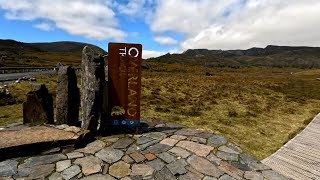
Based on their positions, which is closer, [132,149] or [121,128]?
[132,149]

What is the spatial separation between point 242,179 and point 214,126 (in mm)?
5019

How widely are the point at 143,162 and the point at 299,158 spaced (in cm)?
475

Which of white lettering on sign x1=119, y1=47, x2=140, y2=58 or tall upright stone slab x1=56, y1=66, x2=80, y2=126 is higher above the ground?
white lettering on sign x1=119, y1=47, x2=140, y2=58

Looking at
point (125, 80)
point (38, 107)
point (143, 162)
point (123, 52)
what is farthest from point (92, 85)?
point (143, 162)

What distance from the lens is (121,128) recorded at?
9.48 m

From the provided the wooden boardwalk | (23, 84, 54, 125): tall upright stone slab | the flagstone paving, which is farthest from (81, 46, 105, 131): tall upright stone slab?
the wooden boardwalk

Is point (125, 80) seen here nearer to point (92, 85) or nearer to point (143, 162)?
point (92, 85)

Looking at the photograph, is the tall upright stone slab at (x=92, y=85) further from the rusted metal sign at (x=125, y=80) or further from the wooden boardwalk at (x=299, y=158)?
the wooden boardwalk at (x=299, y=158)

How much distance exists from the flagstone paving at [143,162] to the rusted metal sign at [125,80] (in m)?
0.67

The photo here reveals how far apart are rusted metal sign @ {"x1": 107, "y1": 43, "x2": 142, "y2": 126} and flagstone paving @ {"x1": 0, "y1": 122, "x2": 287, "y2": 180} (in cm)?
67

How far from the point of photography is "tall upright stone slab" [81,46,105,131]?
8.18 metres

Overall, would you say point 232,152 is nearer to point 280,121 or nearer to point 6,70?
Answer: point 280,121

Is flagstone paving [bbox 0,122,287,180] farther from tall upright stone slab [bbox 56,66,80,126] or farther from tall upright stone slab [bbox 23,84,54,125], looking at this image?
tall upright stone slab [bbox 23,84,54,125]

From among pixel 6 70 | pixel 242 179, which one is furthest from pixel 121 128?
pixel 6 70
